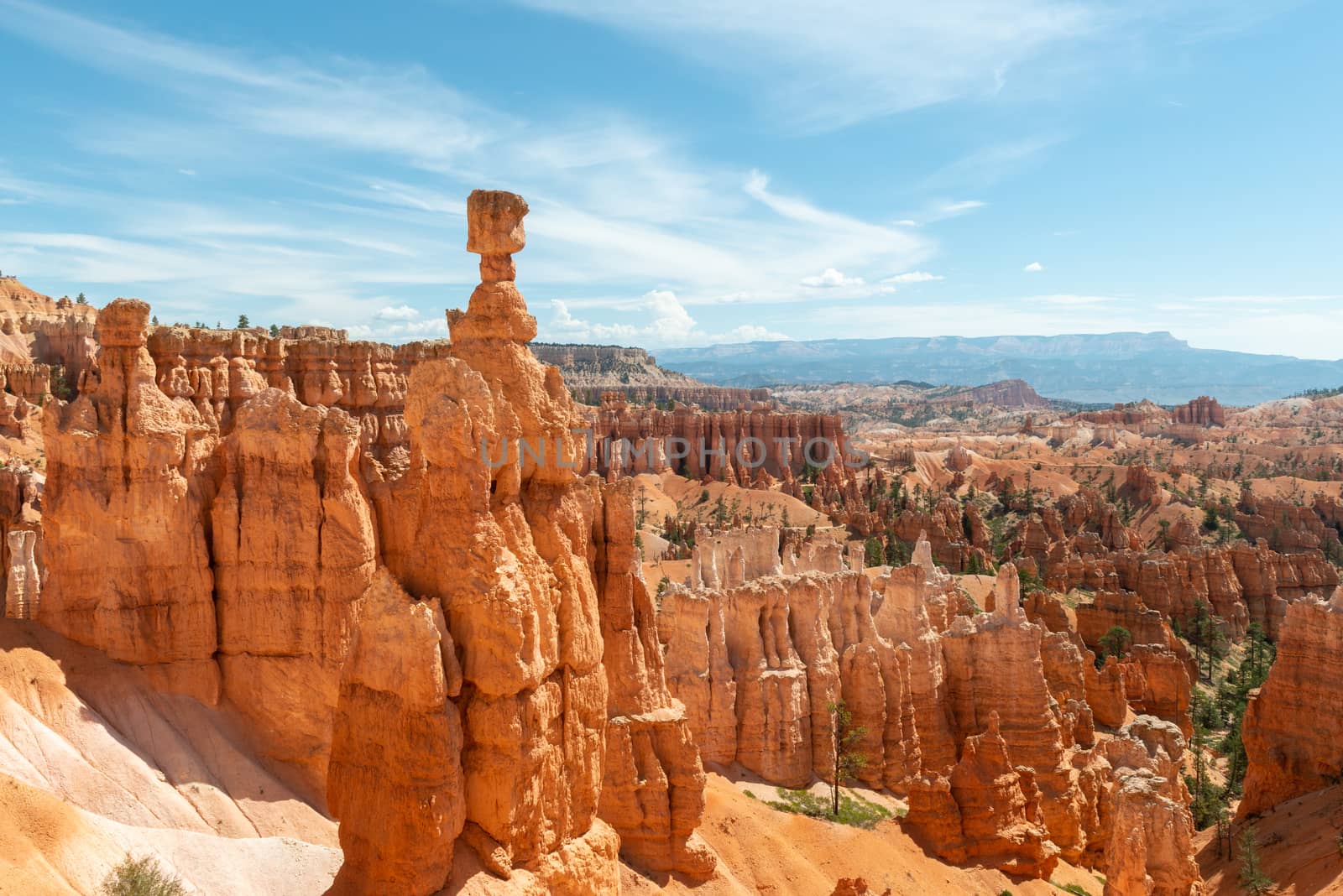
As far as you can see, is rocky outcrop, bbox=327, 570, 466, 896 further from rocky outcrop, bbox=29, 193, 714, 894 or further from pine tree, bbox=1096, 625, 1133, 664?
pine tree, bbox=1096, 625, 1133, 664

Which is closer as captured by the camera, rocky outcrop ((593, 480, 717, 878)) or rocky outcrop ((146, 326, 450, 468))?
rocky outcrop ((593, 480, 717, 878))

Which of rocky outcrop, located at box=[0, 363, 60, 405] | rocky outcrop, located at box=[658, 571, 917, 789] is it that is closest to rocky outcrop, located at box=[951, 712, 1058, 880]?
rocky outcrop, located at box=[658, 571, 917, 789]

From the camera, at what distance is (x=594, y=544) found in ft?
42.5

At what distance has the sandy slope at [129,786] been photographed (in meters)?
10.7

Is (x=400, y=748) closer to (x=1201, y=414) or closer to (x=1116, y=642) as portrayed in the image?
(x=1116, y=642)

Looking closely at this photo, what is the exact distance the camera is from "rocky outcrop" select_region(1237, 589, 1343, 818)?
24.5 metres

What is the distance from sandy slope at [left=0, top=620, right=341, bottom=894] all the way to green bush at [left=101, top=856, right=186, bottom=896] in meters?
0.25

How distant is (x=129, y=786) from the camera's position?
12508 millimetres

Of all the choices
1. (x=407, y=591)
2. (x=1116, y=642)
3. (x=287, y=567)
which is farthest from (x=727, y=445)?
(x=407, y=591)

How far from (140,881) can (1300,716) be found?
2711 centimetres

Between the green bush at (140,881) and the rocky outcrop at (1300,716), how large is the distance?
26130 millimetres

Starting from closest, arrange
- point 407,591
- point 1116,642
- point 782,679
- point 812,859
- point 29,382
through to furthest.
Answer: point 407,591 → point 812,859 → point 782,679 → point 1116,642 → point 29,382

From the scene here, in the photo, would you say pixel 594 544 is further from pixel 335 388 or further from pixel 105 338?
pixel 335 388

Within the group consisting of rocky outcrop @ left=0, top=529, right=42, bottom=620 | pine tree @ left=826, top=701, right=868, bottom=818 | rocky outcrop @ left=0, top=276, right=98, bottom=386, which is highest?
rocky outcrop @ left=0, top=276, right=98, bottom=386
